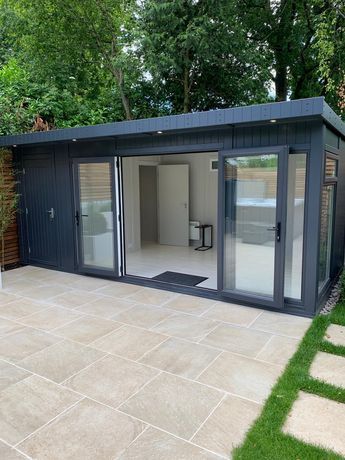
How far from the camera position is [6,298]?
15.8 feet

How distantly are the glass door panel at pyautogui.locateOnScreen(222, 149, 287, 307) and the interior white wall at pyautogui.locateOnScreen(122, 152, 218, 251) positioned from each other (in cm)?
326

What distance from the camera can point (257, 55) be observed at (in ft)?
27.3

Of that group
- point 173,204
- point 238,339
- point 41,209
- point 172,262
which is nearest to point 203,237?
point 173,204

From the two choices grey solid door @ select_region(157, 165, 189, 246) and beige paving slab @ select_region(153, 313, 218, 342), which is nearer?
beige paving slab @ select_region(153, 313, 218, 342)

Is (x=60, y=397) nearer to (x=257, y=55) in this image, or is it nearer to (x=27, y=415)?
(x=27, y=415)

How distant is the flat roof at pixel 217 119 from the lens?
3.41 meters

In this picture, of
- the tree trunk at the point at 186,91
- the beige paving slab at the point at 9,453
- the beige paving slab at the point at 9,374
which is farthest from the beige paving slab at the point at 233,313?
the tree trunk at the point at 186,91

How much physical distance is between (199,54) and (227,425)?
722cm

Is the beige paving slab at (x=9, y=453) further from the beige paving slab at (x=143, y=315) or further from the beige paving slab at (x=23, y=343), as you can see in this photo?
the beige paving slab at (x=143, y=315)

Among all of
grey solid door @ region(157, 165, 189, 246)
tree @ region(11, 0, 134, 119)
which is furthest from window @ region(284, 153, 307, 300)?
tree @ region(11, 0, 134, 119)

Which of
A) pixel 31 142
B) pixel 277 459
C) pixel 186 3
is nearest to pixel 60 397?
pixel 277 459

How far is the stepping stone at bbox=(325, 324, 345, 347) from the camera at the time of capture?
11.2 ft

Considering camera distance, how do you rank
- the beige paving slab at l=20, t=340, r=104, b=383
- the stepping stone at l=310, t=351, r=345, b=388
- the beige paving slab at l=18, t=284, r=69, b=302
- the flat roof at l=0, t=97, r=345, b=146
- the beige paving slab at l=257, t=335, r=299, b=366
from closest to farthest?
the stepping stone at l=310, t=351, r=345, b=388 < the beige paving slab at l=20, t=340, r=104, b=383 < the beige paving slab at l=257, t=335, r=299, b=366 < the flat roof at l=0, t=97, r=345, b=146 < the beige paving slab at l=18, t=284, r=69, b=302

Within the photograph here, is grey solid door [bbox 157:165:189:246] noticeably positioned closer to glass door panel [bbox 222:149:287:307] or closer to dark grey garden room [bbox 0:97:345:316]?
dark grey garden room [bbox 0:97:345:316]
